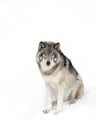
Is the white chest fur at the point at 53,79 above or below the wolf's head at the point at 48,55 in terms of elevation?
below

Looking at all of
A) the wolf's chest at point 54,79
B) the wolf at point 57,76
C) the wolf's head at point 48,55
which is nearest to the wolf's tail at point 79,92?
the wolf at point 57,76

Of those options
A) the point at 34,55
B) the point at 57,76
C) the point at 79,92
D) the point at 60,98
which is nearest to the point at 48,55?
the point at 57,76

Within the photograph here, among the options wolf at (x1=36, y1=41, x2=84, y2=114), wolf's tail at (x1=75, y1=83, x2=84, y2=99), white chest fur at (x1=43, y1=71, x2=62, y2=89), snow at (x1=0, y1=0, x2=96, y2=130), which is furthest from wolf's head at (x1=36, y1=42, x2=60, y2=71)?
wolf's tail at (x1=75, y1=83, x2=84, y2=99)

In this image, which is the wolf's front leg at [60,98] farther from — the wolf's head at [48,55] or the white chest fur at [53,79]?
the wolf's head at [48,55]

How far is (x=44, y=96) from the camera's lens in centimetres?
904

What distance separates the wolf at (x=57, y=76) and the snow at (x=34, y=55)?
196 millimetres

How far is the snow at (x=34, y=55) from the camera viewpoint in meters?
7.81

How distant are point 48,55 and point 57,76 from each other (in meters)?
0.53

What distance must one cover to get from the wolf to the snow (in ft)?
0.64

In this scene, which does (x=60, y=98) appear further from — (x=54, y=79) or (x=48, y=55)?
(x=48, y=55)

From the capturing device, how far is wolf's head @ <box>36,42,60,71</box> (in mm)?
7680

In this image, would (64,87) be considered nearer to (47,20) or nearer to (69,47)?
(69,47)

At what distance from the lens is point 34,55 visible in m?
11.7

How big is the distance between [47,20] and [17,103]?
5.96m
